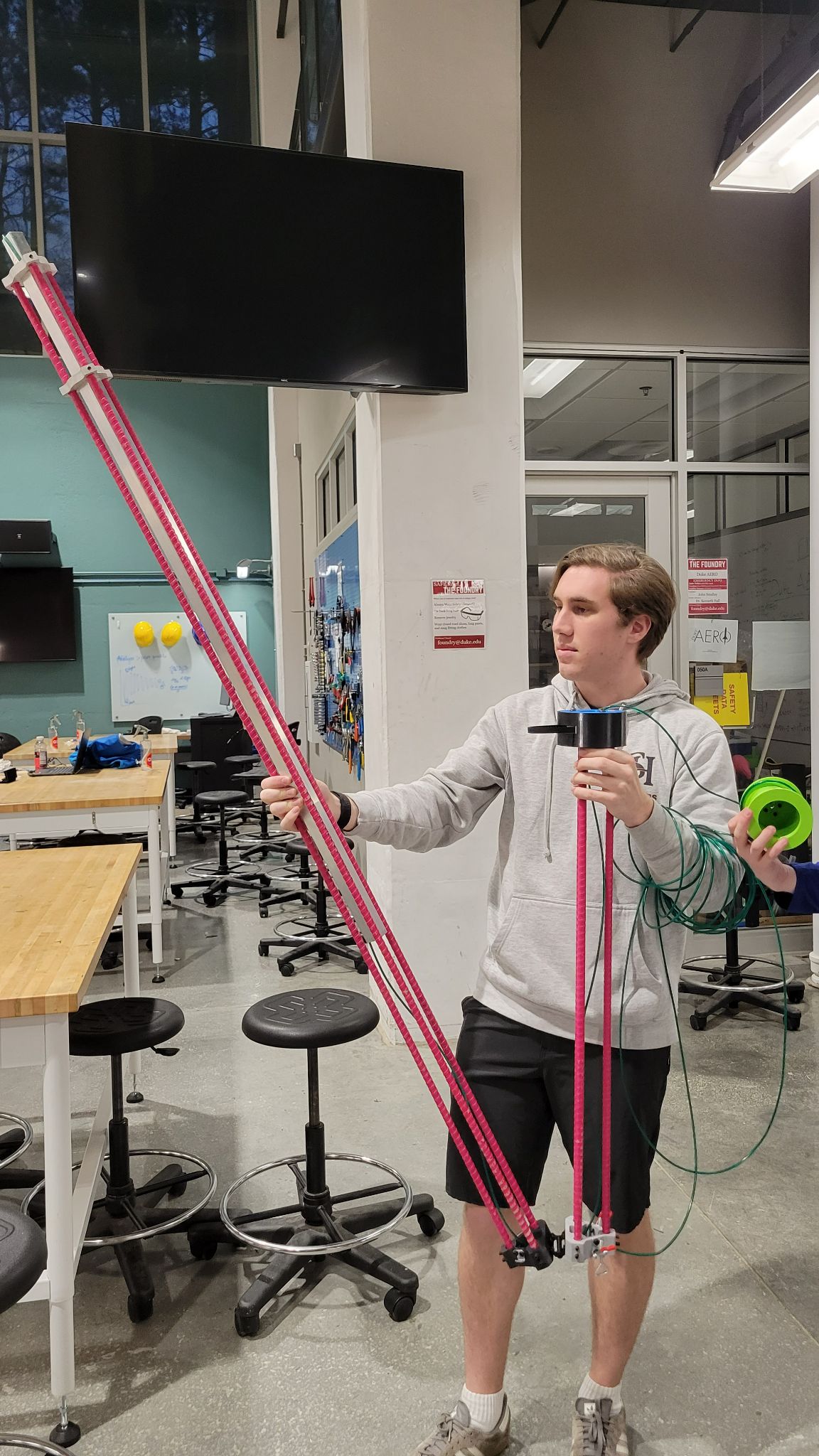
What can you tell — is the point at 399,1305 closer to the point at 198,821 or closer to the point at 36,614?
the point at 198,821

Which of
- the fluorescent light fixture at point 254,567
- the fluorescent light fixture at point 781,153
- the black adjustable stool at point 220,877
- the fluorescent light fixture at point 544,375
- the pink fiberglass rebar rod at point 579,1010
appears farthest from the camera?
the fluorescent light fixture at point 254,567

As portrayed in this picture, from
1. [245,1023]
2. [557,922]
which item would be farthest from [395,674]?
[557,922]

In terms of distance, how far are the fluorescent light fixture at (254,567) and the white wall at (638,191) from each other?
7.00 meters

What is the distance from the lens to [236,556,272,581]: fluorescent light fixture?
1122cm

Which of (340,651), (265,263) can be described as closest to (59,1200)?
(265,263)

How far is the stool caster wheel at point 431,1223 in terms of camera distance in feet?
8.30

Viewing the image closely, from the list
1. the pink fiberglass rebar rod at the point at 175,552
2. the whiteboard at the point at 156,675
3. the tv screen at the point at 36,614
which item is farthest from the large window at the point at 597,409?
the tv screen at the point at 36,614

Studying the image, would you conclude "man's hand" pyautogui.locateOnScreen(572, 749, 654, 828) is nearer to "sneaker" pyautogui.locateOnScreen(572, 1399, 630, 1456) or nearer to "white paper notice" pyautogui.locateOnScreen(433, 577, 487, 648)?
"sneaker" pyautogui.locateOnScreen(572, 1399, 630, 1456)

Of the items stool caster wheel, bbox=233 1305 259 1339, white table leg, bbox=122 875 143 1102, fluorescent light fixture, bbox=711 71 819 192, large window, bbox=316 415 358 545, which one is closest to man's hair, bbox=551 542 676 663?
stool caster wheel, bbox=233 1305 259 1339

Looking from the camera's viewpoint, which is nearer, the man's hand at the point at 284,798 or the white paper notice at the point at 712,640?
the man's hand at the point at 284,798

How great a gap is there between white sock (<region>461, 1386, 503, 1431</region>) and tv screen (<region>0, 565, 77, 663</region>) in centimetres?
1026

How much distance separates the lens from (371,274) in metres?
3.54

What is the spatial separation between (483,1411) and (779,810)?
121cm

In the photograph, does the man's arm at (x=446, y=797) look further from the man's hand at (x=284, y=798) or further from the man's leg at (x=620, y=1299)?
the man's leg at (x=620, y=1299)
